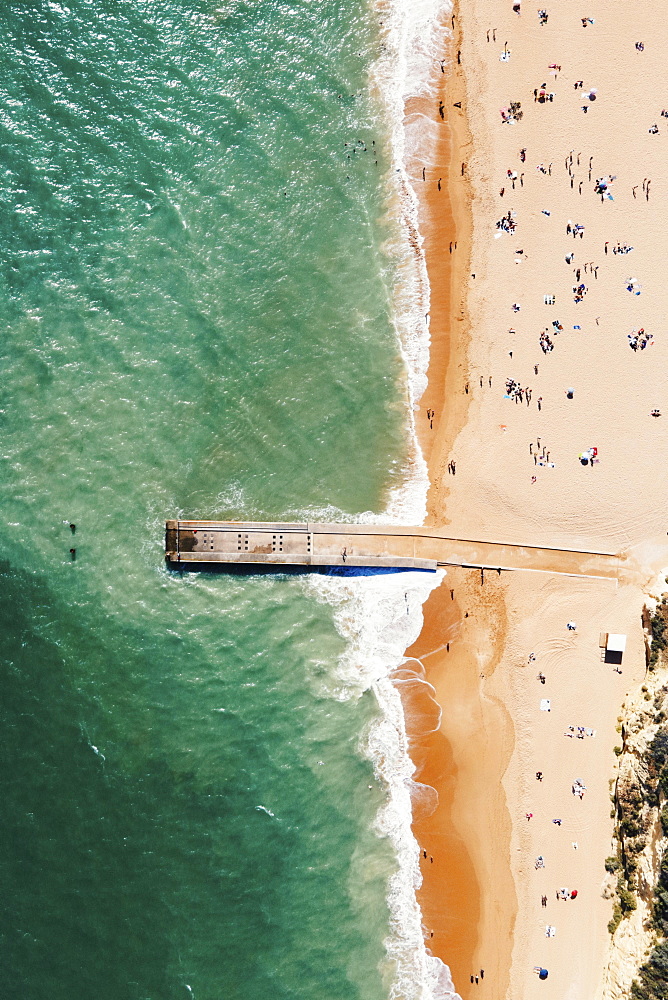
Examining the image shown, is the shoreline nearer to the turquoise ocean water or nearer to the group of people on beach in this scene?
the turquoise ocean water

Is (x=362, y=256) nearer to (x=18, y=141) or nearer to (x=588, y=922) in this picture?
(x=18, y=141)

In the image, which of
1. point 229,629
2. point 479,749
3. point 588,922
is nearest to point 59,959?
point 229,629

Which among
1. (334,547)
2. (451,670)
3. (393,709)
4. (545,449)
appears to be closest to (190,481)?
(334,547)

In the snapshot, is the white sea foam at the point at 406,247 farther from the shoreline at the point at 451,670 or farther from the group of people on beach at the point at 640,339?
the group of people on beach at the point at 640,339

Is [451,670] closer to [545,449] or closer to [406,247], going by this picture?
[545,449]

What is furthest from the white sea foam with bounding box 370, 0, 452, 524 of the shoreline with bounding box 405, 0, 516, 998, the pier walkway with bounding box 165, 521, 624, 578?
the pier walkway with bounding box 165, 521, 624, 578

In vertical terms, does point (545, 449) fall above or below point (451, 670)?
above
